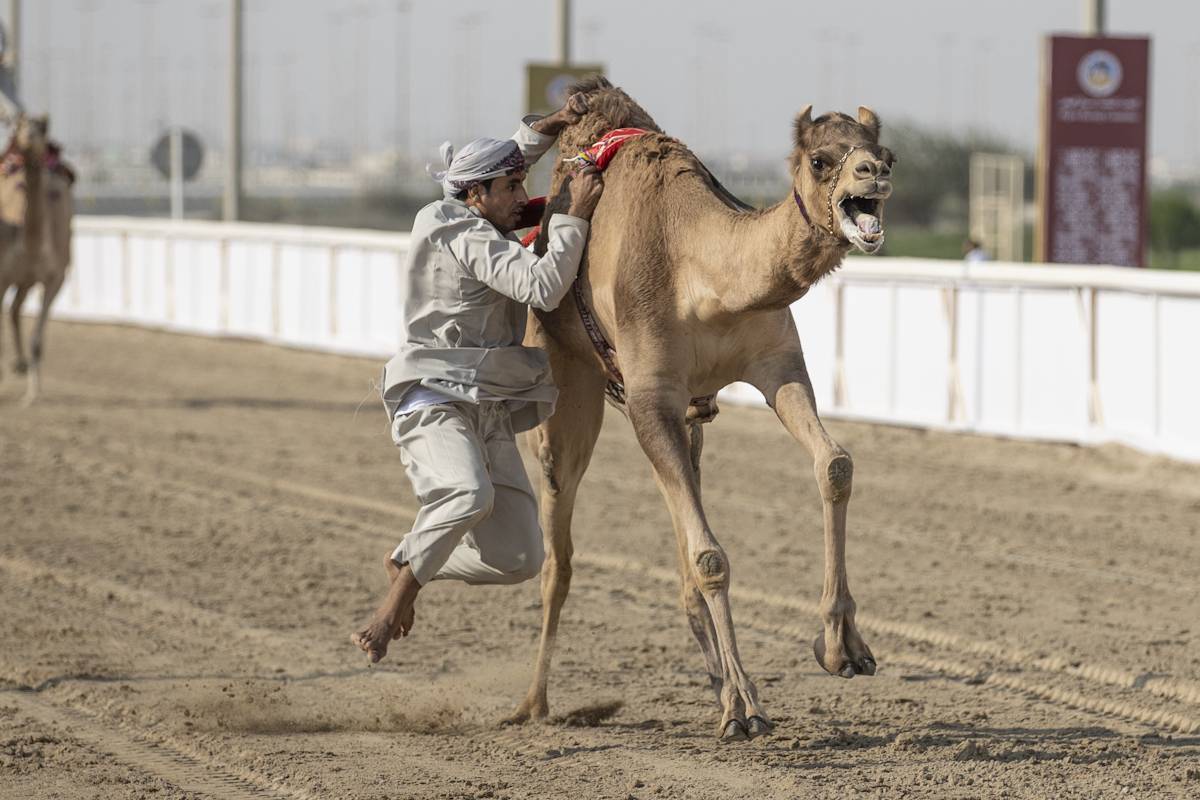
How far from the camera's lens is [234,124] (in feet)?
96.5

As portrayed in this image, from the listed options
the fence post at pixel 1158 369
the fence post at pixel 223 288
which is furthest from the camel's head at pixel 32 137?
the fence post at pixel 1158 369

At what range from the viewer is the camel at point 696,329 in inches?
244

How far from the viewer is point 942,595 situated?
32.0ft

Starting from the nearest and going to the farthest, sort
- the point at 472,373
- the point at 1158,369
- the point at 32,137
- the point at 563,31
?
the point at 472,373 < the point at 1158,369 < the point at 32,137 < the point at 563,31

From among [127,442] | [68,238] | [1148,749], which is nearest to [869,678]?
[1148,749]

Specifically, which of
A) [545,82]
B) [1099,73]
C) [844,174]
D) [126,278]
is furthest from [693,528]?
[126,278]

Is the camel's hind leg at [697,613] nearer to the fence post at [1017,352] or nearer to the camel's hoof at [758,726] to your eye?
the camel's hoof at [758,726]

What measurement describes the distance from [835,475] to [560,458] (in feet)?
4.45

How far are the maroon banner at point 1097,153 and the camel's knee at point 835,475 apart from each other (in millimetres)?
11288

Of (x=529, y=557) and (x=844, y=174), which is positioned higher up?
(x=844, y=174)

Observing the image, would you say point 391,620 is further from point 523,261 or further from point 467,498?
point 523,261

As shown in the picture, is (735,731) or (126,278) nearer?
(735,731)

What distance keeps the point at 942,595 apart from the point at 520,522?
3.54 meters

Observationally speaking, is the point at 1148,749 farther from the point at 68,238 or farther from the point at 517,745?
the point at 68,238
